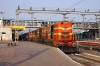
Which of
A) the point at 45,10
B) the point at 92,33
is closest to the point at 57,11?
the point at 45,10

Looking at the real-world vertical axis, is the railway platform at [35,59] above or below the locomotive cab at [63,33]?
below

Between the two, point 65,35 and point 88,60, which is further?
point 65,35

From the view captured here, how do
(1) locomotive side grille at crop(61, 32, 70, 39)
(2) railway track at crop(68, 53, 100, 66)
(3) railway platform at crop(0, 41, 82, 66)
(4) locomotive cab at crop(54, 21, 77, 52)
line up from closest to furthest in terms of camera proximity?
(3) railway platform at crop(0, 41, 82, 66)
(2) railway track at crop(68, 53, 100, 66)
(4) locomotive cab at crop(54, 21, 77, 52)
(1) locomotive side grille at crop(61, 32, 70, 39)

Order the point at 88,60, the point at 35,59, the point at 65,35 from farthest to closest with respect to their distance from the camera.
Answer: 1. the point at 65,35
2. the point at 88,60
3. the point at 35,59

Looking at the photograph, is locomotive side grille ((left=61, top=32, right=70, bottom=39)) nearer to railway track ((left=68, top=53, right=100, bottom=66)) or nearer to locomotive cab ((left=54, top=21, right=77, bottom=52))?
locomotive cab ((left=54, top=21, right=77, bottom=52))

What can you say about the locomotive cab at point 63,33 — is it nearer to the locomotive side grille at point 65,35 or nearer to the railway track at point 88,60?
the locomotive side grille at point 65,35

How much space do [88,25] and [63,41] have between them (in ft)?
216

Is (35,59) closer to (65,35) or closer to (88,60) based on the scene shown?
(88,60)

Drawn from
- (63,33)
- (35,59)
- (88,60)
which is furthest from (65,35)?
(35,59)

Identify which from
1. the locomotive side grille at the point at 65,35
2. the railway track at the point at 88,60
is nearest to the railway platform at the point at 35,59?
the railway track at the point at 88,60

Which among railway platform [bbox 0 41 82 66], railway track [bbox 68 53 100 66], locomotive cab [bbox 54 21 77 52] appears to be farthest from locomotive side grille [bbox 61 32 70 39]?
railway track [bbox 68 53 100 66]

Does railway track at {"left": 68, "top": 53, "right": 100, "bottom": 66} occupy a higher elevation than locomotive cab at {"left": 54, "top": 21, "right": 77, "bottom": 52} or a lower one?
lower

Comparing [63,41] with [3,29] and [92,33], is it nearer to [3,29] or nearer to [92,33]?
[3,29]

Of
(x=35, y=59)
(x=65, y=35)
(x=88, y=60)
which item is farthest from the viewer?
(x=65, y=35)
